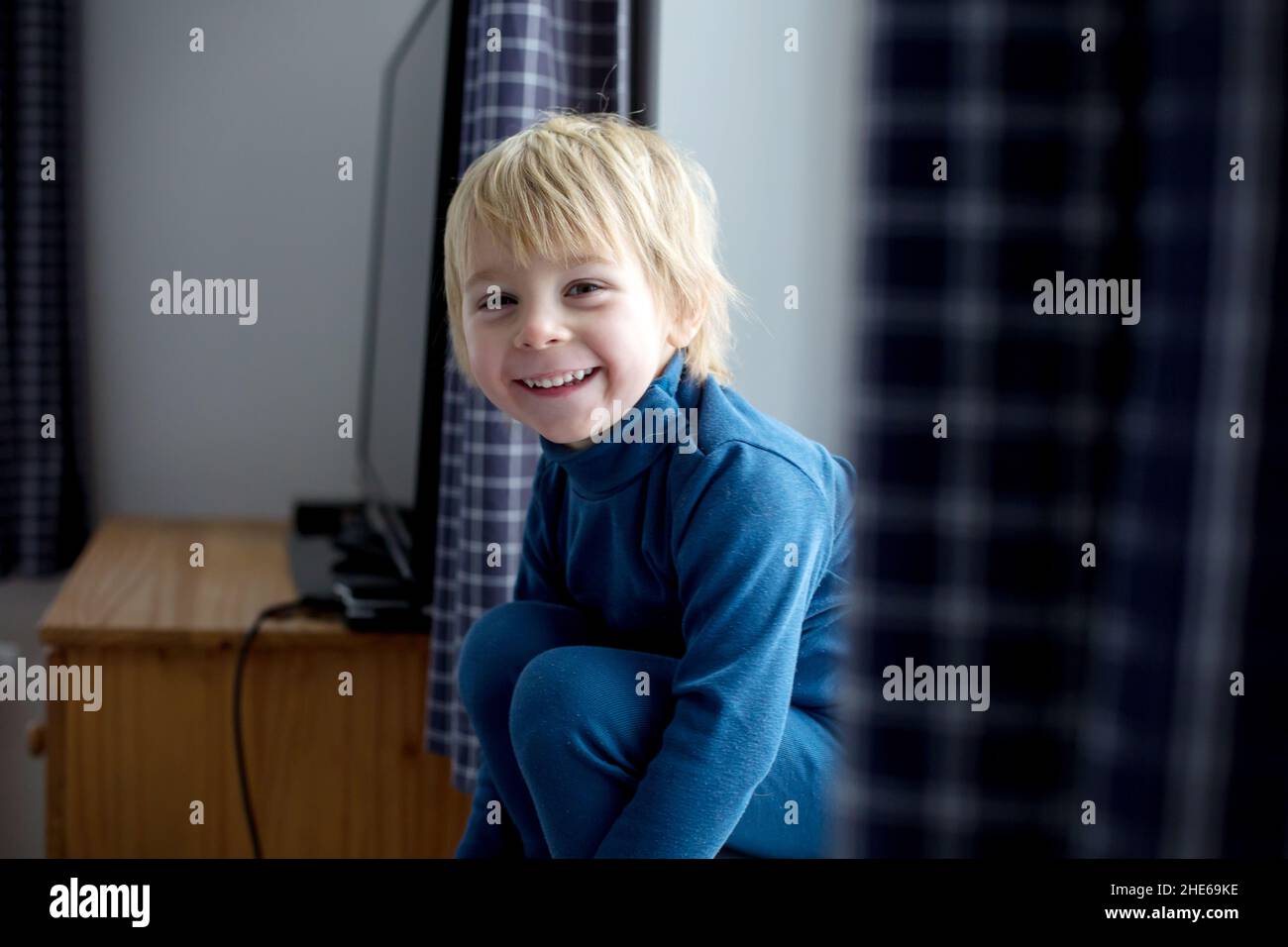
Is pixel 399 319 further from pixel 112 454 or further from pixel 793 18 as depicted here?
pixel 793 18

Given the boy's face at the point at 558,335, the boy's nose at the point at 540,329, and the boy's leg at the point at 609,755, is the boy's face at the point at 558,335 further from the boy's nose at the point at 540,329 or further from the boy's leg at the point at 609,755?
the boy's leg at the point at 609,755

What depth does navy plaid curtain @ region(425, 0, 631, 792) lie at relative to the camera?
2.97ft

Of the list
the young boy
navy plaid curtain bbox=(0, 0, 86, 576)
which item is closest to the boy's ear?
the young boy

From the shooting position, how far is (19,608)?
1.20m

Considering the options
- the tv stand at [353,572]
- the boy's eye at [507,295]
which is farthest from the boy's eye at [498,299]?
the tv stand at [353,572]

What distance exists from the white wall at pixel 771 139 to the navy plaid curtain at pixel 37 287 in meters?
0.70

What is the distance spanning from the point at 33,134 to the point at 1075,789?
1255mm

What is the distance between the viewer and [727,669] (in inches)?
24.9

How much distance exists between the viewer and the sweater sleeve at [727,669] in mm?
630

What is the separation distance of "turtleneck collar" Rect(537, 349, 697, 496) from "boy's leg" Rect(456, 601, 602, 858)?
0.10 metres

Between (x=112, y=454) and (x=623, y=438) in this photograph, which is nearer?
(x=623, y=438)

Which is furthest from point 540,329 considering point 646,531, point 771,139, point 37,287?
point 37,287
